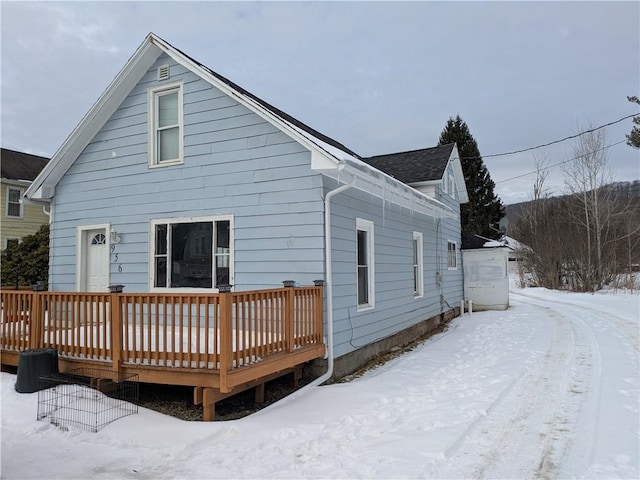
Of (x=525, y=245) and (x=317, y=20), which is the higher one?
(x=317, y=20)

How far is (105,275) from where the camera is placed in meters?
8.38

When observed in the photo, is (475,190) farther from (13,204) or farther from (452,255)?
(13,204)

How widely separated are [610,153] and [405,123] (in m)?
12.3

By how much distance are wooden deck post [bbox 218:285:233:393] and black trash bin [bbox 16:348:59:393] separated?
7.97ft

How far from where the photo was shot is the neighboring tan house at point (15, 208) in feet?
57.7

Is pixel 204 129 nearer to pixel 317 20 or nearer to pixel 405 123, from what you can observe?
pixel 317 20

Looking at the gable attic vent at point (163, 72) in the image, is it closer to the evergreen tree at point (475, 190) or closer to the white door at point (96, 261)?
the white door at point (96, 261)

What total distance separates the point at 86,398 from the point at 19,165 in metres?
18.8

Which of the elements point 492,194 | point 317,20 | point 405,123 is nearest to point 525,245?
point 492,194

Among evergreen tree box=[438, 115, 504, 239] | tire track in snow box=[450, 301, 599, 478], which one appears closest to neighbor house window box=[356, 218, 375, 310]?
tire track in snow box=[450, 301, 599, 478]

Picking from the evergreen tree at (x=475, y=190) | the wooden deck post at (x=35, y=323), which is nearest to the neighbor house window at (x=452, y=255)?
the wooden deck post at (x=35, y=323)

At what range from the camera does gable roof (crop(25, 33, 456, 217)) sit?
6.04 metres

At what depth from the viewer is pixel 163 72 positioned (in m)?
7.73

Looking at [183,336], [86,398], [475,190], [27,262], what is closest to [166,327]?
[183,336]
